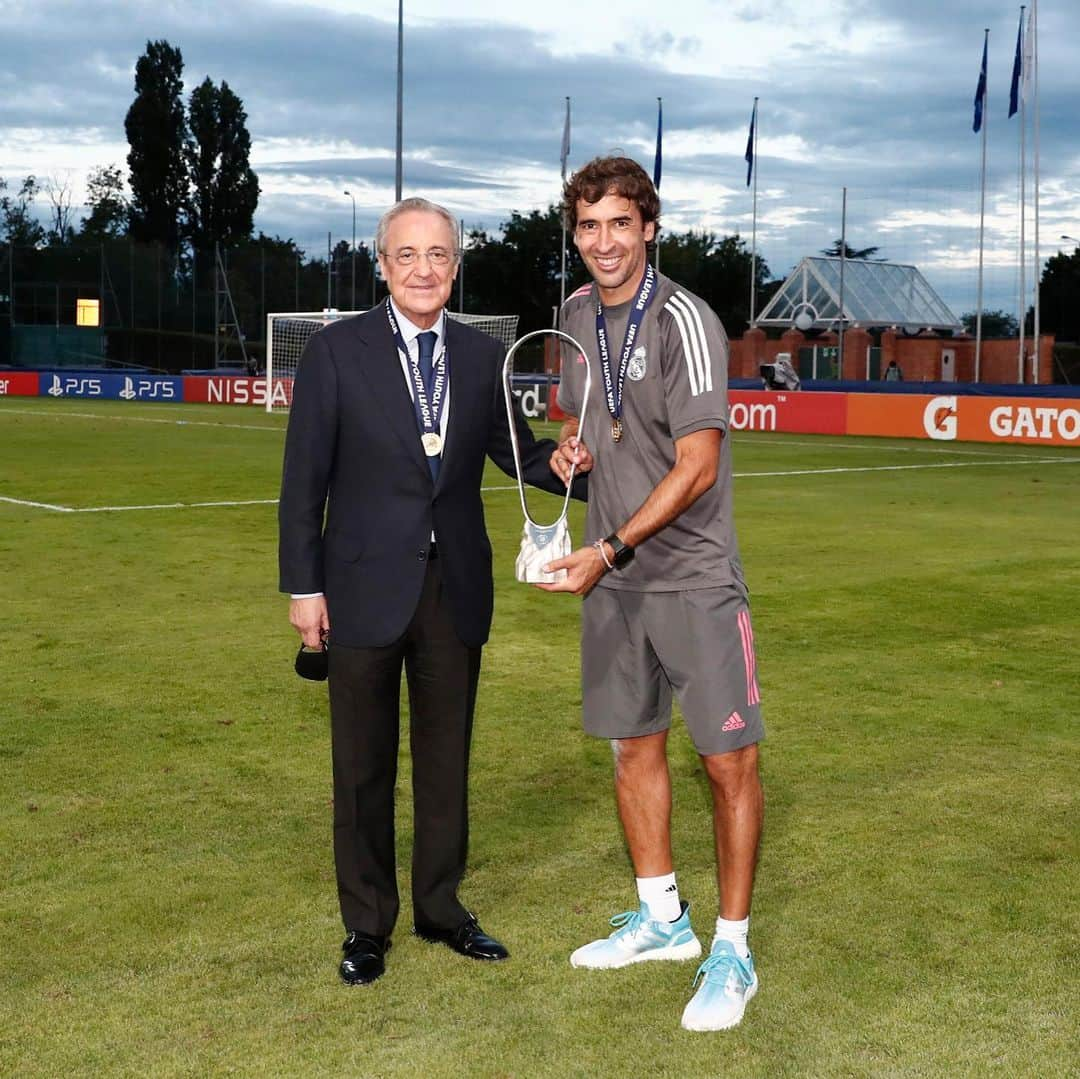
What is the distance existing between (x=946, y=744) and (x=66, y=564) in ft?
24.4

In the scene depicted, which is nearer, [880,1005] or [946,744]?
[880,1005]

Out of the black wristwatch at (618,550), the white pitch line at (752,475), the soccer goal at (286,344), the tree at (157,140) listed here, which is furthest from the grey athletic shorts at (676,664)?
the tree at (157,140)

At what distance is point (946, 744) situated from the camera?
6715 mm

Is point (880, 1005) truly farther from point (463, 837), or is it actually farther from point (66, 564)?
point (66, 564)

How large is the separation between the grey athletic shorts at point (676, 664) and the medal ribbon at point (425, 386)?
25.0 inches

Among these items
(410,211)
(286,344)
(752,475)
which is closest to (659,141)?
(286,344)

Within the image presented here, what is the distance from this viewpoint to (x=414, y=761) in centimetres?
445

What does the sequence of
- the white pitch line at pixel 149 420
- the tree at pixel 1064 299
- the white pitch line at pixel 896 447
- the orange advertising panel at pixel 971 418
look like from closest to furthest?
1. the white pitch line at pixel 896 447
2. the orange advertising panel at pixel 971 418
3. the white pitch line at pixel 149 420
4. the tree at pixel 1064 299

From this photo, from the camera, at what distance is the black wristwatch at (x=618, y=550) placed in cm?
391

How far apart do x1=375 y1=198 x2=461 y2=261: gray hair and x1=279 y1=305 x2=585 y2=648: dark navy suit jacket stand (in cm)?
20

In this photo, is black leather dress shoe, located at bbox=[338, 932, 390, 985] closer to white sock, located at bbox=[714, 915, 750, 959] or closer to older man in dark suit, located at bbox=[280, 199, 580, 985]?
→ older man in dark suit, located at bbox=[280, 199, 580, 985]

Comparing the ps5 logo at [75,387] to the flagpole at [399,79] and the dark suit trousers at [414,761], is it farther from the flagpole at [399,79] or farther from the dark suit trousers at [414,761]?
the dark suit trousers at [414,761]

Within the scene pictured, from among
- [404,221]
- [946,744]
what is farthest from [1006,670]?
[404,221]

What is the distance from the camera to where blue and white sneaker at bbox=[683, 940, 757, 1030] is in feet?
12.7
